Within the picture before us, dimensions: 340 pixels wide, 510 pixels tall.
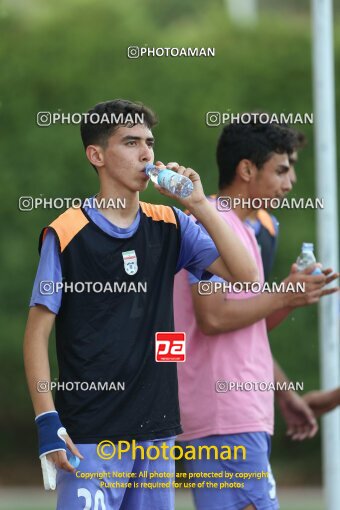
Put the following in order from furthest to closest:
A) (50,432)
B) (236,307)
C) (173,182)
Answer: (236,307)
(173,182)
(50,432)

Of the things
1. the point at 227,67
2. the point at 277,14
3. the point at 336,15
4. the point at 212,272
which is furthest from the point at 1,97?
the point at 336,15

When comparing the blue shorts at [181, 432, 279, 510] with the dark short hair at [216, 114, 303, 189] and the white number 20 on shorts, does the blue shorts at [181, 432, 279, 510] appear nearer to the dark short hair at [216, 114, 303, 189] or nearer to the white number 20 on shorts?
the white number 20 on shorts

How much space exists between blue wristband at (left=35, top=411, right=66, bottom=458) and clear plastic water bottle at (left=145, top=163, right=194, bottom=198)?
0.69 m

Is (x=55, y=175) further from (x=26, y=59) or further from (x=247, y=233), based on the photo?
(x=247, y=233)

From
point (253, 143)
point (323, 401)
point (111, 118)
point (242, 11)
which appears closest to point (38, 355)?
point (111, 118)

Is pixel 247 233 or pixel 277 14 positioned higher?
pixel 277 14

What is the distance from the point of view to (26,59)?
6043mm

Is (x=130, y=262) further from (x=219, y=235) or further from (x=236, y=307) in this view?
(x=236, y=307)

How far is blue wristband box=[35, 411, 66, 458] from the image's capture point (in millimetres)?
3121

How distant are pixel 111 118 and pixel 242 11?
132 inches

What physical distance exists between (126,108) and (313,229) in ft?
10.3

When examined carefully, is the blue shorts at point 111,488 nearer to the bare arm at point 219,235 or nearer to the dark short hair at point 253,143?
the bare arm at point 219,235

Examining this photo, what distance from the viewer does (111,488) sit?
3.26 meters

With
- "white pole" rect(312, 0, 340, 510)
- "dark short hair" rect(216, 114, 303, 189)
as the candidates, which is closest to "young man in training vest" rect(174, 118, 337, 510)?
"dark short hair" rect(216, 114, 303, 189)
